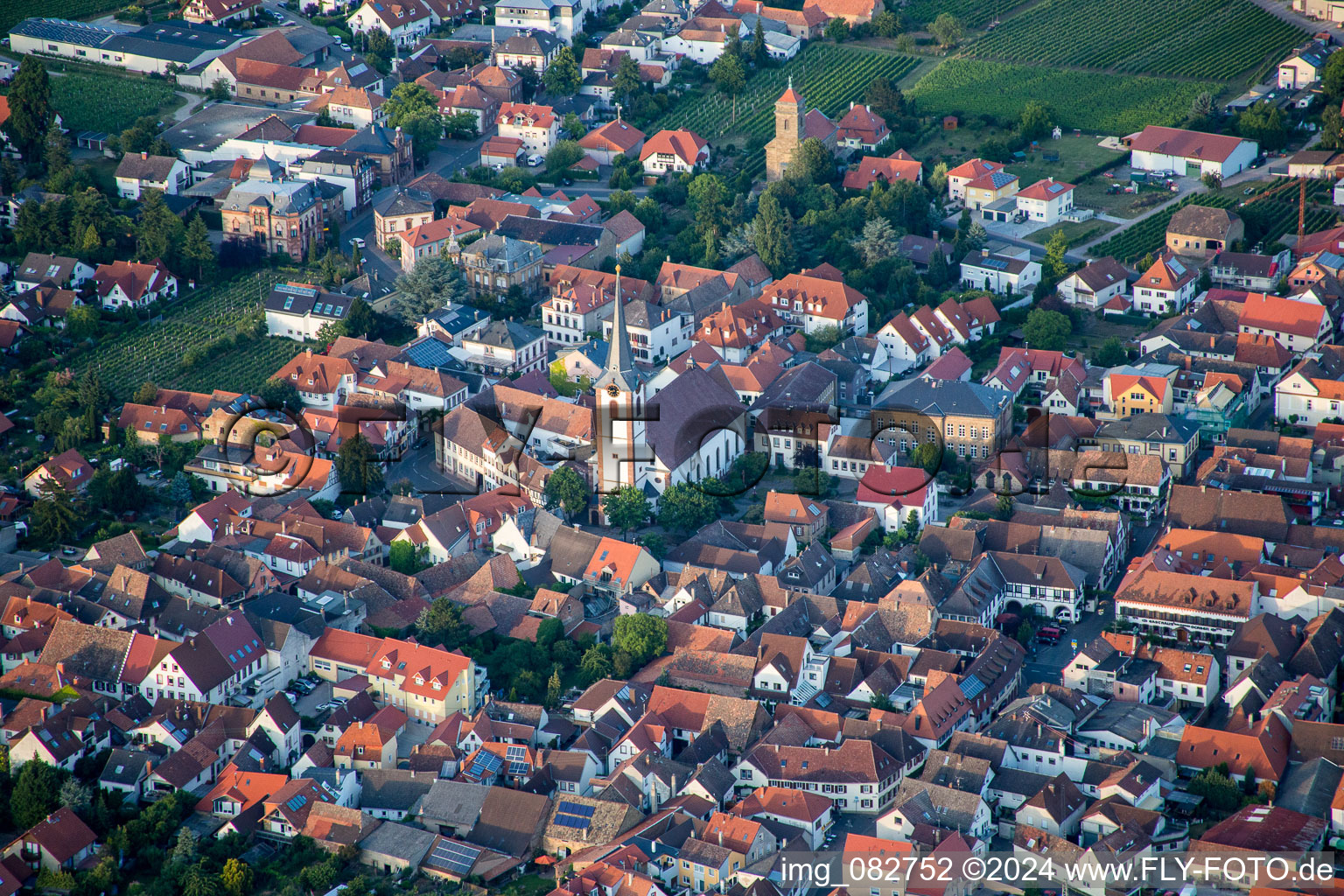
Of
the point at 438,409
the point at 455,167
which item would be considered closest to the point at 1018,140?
the point at 455,167

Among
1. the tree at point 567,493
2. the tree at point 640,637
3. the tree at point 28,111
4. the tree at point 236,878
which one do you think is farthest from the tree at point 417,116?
the tree at point 236,878

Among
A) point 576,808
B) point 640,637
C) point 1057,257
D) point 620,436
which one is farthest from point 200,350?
point 1057,257

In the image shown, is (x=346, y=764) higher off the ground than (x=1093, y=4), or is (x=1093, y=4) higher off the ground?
(x=1093, y=4)

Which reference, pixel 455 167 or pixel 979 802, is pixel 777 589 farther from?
pixel 455 167

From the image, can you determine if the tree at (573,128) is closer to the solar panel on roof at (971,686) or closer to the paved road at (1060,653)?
the paved road at (1060,653)

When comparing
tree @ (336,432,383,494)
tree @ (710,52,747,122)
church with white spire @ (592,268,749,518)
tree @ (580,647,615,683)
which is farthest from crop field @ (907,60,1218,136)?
tree @ (580,647,615,683)

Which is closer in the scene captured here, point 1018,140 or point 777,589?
point 777,589

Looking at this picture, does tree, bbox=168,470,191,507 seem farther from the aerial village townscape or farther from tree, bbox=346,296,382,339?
tree, bbox=346,296,382,339
